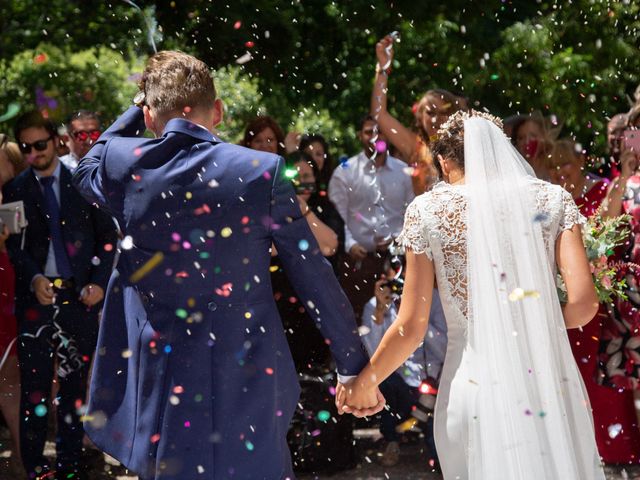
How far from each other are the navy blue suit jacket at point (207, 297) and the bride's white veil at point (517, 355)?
698mm

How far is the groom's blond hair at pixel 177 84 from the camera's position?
341 cm

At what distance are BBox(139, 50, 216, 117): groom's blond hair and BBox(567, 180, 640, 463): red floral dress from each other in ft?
11.8

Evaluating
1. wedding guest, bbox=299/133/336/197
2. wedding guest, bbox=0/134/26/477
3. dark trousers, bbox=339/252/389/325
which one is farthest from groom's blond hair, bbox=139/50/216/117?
wedding guest, bbox=299/133/336/197

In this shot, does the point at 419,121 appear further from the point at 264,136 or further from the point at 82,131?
the point at 82,131

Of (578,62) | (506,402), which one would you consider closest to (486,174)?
(506,402)

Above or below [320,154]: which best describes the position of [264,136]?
above

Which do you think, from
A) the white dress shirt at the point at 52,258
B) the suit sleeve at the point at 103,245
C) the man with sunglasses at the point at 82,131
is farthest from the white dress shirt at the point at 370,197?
the white dress shirt at the point at 52,258

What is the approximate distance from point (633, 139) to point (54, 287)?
3435 mm

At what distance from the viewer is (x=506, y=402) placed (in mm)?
3799

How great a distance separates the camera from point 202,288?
336cm

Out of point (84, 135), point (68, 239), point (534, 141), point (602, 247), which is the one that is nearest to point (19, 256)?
point (68, 239)

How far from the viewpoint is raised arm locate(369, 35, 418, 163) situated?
714cm

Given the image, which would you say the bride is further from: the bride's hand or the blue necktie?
the bride's hand

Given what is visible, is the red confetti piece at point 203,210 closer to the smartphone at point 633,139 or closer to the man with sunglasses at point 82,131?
the smartphone at point 633,139
